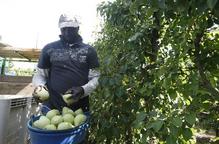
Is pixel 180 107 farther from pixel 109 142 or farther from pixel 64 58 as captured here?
pixel 109 142

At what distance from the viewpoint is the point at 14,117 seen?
4.75 metres

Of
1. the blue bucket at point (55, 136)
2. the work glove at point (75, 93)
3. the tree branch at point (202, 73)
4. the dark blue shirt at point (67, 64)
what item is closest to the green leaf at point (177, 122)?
→ the tree branch at point (202, 73)

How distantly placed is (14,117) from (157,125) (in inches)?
127

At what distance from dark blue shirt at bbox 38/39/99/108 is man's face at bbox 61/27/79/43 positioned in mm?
74

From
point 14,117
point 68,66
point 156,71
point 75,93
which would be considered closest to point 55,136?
point 75,93

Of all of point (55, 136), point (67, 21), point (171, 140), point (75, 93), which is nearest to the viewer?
point (171, 140)

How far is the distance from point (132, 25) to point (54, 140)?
5.87ft

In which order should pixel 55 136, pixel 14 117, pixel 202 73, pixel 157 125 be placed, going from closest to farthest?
1. pixel 157 125
2. pixel 202 73
3. pixel 55 136
4. pixel 14 117

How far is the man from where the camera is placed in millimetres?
3557

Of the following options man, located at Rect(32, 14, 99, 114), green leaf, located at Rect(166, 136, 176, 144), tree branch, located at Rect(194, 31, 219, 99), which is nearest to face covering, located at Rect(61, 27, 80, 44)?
man, located at Rect(32, 14, 99, 114)

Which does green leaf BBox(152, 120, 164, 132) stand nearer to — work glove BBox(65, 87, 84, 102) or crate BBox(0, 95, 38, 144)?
work glove BBox(65, 87, 84, 102)

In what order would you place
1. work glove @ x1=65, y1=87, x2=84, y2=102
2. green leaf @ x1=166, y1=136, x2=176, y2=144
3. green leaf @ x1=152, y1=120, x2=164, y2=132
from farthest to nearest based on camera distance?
1. work glove @ x1=65, y1=87, x2=84, y2=102
2. green leaf @ x1=166, y1=136, x2=176, y2=144
3. green leaf @ x1=152, y1=120, x2=164, y2=132

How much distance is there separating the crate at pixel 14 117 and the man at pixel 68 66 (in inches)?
32.8

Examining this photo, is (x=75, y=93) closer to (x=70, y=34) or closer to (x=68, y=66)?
(x=68, y=66)
